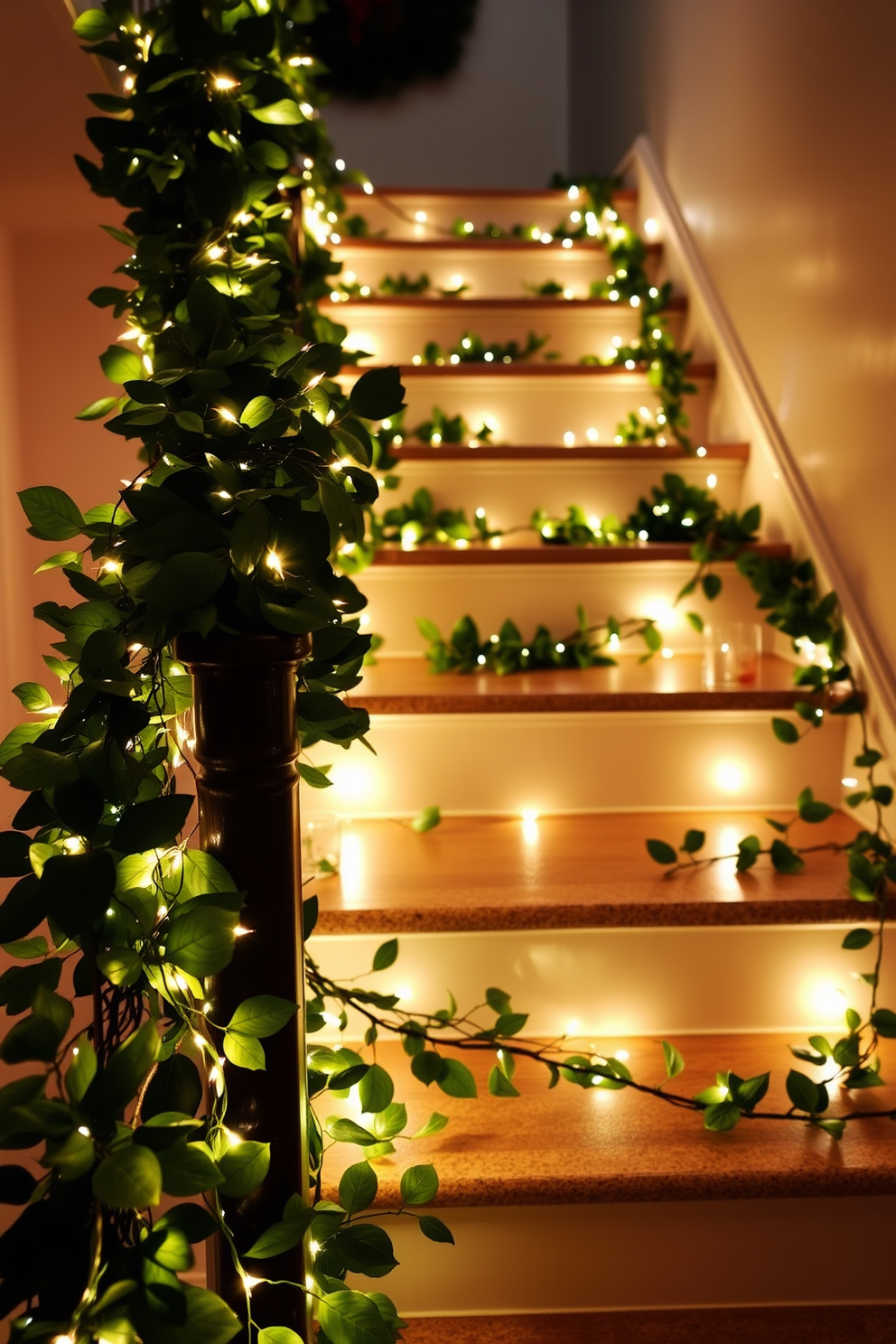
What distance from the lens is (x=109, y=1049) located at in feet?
2.80

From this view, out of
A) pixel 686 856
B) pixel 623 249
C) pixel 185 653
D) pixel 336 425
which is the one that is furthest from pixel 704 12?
pixel 185 653

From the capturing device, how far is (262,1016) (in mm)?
821

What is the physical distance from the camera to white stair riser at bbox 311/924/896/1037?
147cm

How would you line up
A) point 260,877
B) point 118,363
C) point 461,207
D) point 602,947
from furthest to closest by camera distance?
point 461,207
point 602,947
point 118,363
point 260,877

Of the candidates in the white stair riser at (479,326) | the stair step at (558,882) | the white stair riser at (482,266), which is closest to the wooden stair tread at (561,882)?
the stair step at (558,882)

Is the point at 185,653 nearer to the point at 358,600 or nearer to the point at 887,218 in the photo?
the point at 358,600

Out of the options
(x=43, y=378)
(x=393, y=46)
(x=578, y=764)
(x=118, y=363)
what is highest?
(x=393, y=46)

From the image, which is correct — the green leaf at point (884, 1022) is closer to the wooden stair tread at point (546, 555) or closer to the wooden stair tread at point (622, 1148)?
the wooden stair tread at point (622, 1148)

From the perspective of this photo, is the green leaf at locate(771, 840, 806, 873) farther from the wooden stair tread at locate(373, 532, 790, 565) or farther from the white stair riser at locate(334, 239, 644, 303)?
the white stair riser at locate(334, 239, 644, 303)

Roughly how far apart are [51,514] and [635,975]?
102cm

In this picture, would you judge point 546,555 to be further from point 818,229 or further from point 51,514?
point 51,514

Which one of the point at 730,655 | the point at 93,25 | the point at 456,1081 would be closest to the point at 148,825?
the point at 456,1081

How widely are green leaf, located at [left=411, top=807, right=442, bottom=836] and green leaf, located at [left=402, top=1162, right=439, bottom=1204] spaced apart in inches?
27.3

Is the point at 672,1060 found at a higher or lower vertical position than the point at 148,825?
lower
